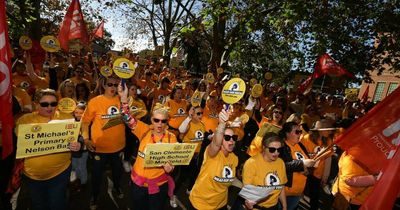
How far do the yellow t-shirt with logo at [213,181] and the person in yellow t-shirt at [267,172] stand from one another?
0.70 ft

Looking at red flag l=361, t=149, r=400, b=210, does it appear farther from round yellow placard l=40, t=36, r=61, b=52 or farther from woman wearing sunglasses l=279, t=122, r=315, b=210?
round yellow placard l=40, t=36, r=61, b=52

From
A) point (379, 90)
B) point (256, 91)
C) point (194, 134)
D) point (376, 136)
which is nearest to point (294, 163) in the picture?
point (376, 136)

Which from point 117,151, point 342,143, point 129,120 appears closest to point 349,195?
point 342,143

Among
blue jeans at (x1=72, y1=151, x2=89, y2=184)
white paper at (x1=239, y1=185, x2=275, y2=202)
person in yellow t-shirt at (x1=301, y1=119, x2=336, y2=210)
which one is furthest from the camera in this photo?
blue jeans at (x1=72, y1=151, x2=89, y2=184)

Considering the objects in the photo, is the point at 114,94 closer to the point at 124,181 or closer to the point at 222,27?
the point at 124,181

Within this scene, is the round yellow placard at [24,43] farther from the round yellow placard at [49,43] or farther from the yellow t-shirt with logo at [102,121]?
the yellow t-shirt with logo at [102,121]

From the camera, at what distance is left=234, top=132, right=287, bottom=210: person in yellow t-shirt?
3717 millimetres

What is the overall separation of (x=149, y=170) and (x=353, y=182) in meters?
2.43

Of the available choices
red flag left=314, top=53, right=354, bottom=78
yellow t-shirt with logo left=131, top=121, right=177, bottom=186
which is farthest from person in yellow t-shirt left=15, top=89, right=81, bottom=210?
red flag left=314, top=53, right=354, bottom=78

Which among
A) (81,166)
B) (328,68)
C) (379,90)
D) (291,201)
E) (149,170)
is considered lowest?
(81,166)

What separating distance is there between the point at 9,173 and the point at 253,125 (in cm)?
606

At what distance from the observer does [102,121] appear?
4.77 m

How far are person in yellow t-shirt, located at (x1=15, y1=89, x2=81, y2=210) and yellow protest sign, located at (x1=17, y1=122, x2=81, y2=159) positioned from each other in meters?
0.13

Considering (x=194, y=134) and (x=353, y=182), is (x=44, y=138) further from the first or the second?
(x=353, y=182)
